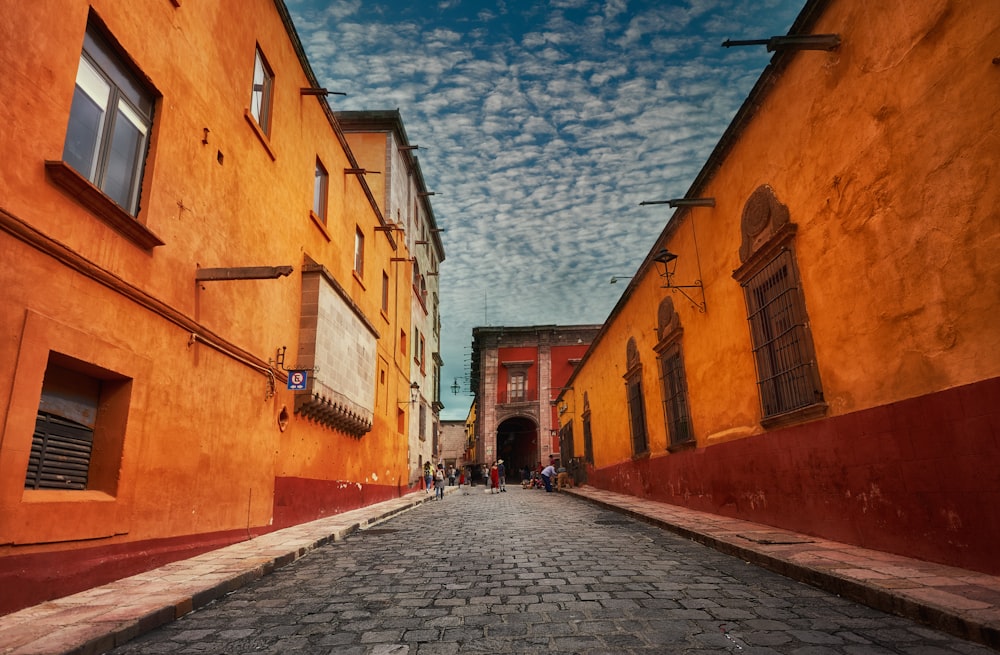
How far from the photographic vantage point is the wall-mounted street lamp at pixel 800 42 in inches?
221

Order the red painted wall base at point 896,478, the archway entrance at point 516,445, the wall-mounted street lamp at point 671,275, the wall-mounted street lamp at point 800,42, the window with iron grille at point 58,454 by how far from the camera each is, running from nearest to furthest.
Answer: the red painted wall base at point 896,478, the window with iron grille at point 58,454, the wall-mounted street lamp at point 800,42, the wall-mounted street lamp at point 671,275, the archway entrance at point 516,445

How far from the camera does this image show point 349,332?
12.1m

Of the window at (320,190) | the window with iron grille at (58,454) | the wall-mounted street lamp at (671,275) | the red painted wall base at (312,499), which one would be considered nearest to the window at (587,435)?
the red painted wall base at (312,499)

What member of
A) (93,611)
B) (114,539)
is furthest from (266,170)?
(93,611)

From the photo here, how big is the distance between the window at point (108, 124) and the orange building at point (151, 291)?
0.7 inches

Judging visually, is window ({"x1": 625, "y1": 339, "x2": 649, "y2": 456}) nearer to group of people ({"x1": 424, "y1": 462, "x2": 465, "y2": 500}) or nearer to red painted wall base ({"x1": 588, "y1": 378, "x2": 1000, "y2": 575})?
red painted wall base ({"x1": 588, "y1": 378, "x2": 1000, "y2": 575})

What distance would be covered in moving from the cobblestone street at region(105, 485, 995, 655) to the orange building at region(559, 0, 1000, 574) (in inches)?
53.5

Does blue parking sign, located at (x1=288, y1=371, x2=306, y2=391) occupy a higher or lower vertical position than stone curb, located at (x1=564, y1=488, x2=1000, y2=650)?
higher

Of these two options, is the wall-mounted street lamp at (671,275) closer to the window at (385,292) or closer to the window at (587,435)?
the window at (385,292)

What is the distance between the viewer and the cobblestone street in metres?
3.07

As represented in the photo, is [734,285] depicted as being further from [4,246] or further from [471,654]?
[4,246]

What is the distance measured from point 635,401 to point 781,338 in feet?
27.4

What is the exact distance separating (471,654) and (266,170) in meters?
7.73

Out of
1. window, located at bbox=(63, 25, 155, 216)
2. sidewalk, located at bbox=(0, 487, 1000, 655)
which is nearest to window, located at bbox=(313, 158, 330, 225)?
window, located at bbox=(63, 25, 155, 216)
